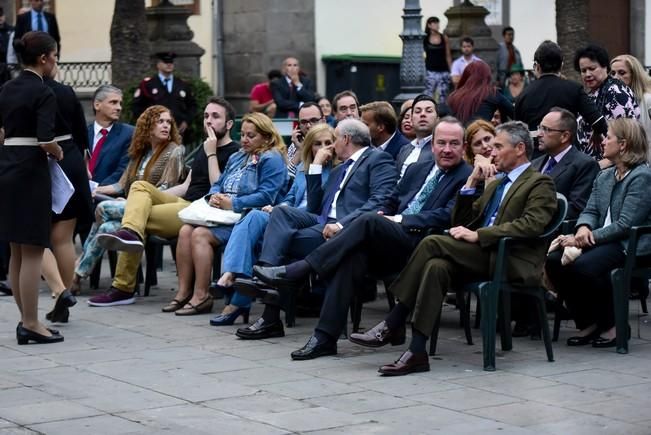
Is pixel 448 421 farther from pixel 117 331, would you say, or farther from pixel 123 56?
pixel 123 56

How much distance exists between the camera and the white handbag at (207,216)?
11.9 metres

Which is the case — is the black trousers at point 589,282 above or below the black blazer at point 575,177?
below

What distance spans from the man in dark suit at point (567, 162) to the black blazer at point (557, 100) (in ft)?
4.53

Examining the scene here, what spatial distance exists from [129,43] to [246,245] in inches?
469

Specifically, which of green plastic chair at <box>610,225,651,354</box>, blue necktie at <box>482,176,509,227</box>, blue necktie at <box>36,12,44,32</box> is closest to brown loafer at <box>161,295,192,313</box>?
blue necktie at <box>482,176,509,227</box>

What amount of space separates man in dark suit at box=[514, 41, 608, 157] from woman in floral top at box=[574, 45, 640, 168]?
0.08 metres

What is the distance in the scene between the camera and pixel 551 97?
12.3m

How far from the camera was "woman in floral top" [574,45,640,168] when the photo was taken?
12.1 metres

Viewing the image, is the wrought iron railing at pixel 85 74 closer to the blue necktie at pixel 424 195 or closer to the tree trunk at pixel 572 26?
the tree trunk at pixel 572 26

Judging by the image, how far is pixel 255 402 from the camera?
28.2ft

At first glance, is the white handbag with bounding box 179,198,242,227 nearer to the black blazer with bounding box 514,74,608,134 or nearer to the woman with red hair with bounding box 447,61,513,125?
the black blazer with bounding box 514,74,608,134

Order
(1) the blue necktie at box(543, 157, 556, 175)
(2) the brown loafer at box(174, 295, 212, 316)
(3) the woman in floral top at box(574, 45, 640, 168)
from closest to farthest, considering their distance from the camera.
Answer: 1. (1) the blue necktie at box(543, 157, 556, 175)
2. (2) the brown loafer at box(174, 295, 212, 316)
3. (3) the woman in floral top at box(574, 45, 640, 168)

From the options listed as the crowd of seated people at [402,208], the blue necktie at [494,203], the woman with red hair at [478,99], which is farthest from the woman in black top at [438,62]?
the blue necktie at [494,203]

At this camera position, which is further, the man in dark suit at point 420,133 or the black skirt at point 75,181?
the man in dark suit at point 420,133
